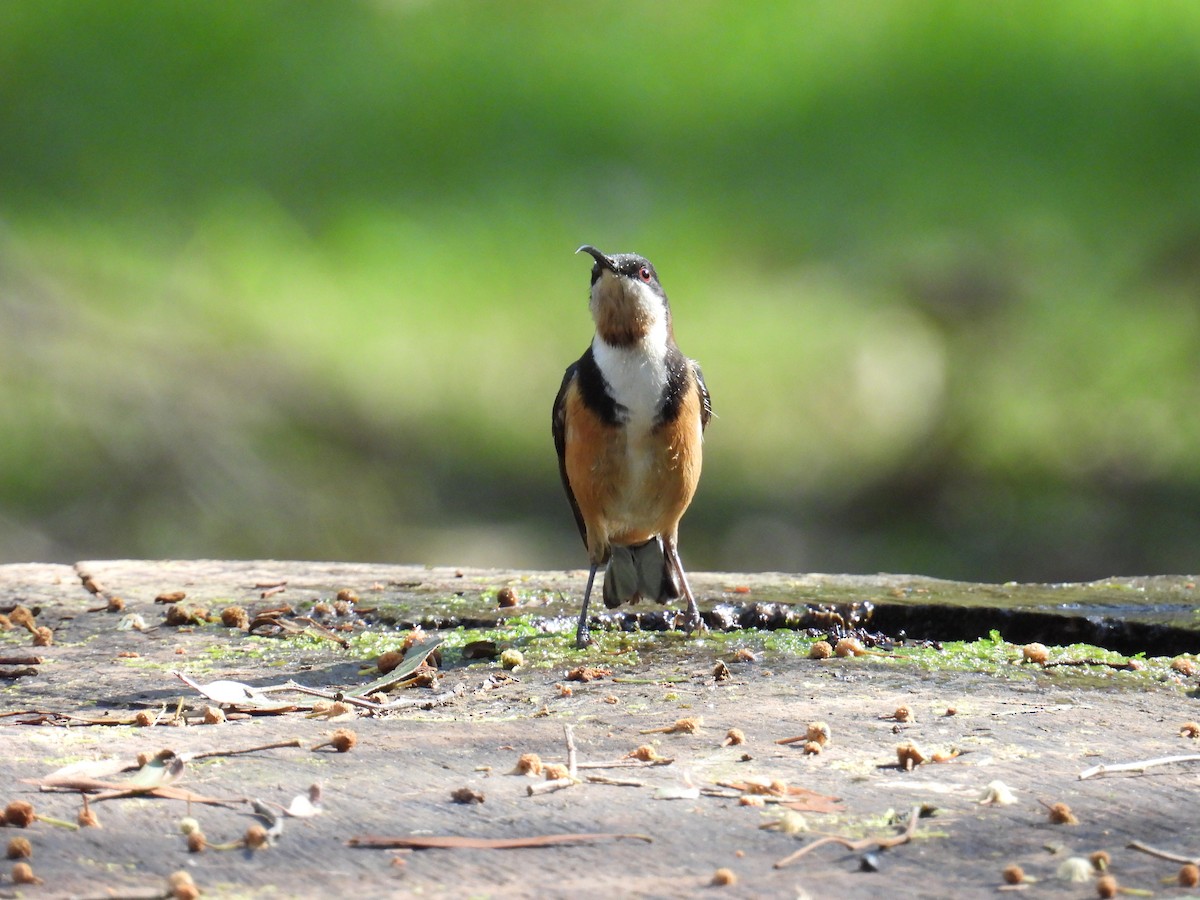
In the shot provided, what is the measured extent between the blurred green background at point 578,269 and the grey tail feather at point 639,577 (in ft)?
12.5

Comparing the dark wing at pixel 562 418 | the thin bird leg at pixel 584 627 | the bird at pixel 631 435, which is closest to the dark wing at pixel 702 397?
the bird at pixel 631 435

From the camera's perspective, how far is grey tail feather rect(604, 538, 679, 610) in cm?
502

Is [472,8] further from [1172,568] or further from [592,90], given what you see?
[1172,568]

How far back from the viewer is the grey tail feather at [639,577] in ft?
16.5

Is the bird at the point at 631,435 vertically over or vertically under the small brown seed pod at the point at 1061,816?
over

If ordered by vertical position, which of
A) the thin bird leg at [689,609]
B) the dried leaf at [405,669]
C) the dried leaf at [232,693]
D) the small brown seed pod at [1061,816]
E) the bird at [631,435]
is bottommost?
the small brown seed pod at [1061,816]

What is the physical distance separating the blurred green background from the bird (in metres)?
3.85

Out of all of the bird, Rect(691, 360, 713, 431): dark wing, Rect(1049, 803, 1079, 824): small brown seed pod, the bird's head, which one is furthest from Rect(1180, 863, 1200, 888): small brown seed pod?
Rect(691, 360, 713, 431): dark wing

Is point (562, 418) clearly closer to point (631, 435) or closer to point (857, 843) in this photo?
point (631, 435)

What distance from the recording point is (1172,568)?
29.9 ft

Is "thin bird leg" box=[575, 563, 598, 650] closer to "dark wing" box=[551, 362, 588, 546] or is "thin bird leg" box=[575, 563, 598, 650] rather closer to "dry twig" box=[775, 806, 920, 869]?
"dark wing" box=[551, 362, 588, 546]

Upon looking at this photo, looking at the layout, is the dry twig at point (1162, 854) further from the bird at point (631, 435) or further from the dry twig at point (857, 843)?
the bird at point (631, 435)

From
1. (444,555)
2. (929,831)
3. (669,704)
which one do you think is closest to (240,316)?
(444,555)

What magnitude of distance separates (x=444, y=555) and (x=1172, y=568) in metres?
4.21
